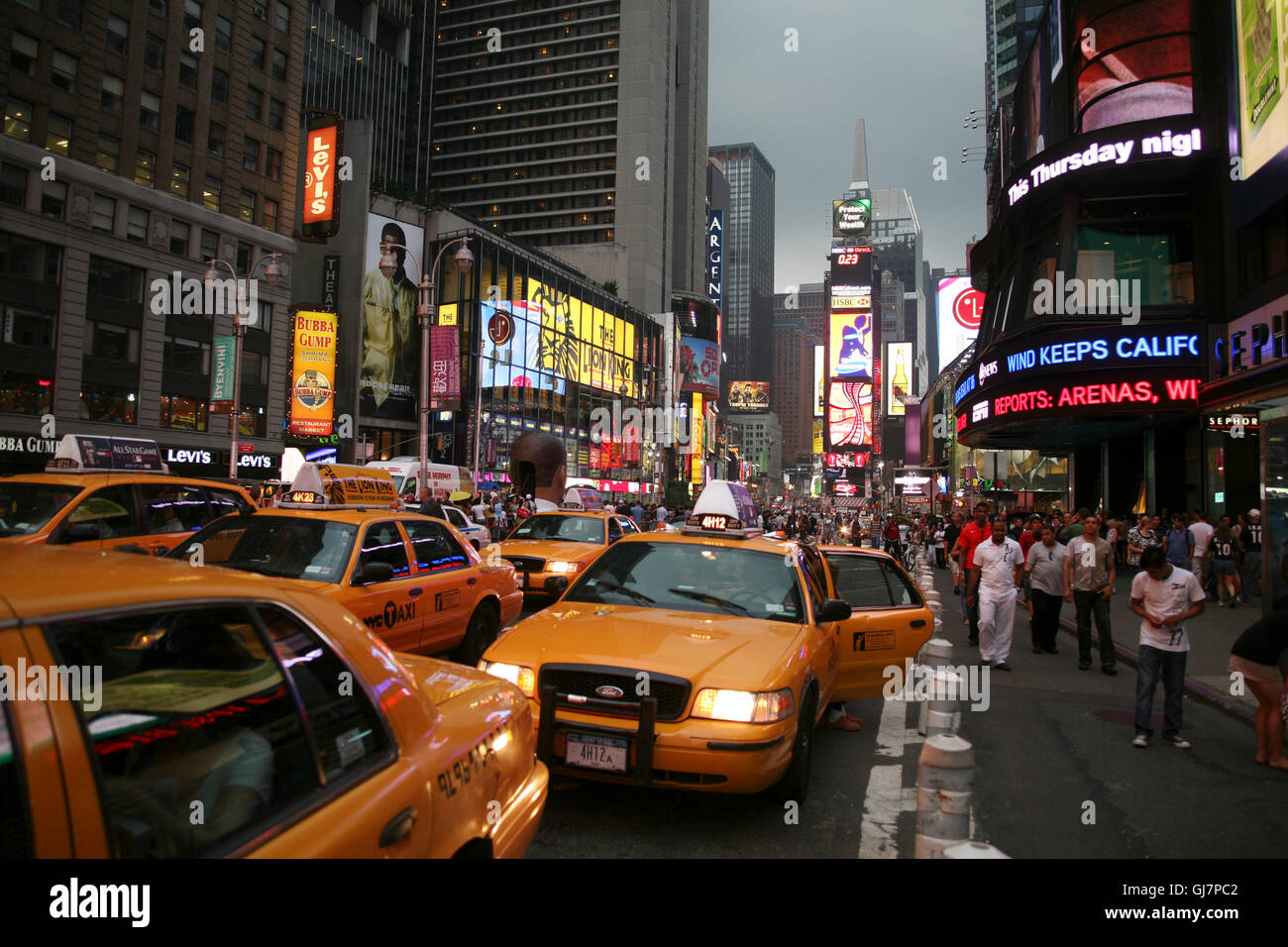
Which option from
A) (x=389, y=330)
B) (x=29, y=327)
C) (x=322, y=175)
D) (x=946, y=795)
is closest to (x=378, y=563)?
(x=946, y=795)

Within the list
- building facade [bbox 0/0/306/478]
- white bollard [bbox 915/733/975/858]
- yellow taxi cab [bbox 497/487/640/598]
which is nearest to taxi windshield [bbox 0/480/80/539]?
yellow taxi cab [bbox 497/487/640/598]

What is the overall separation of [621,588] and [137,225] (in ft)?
128

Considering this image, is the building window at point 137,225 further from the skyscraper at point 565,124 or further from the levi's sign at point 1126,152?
the skyscraper at point 565,124

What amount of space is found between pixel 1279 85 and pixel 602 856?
1968cm

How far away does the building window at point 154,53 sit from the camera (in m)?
36.8

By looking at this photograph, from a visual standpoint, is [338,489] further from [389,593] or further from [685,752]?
[685,752]

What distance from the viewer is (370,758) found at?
231cm

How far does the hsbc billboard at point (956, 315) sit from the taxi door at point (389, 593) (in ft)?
220

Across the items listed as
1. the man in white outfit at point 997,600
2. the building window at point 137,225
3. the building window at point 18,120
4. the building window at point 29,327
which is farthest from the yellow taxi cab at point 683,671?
the building window at point 137,225

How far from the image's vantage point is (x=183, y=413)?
38.2 metres

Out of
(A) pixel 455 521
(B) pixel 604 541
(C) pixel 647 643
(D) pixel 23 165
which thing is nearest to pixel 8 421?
(D) pixel 23 165

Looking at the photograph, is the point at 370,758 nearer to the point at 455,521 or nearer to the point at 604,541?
the point at 604,541

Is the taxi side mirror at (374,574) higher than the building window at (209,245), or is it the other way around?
the building window at (209,245)

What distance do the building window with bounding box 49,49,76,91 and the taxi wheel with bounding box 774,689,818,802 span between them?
40918mm
